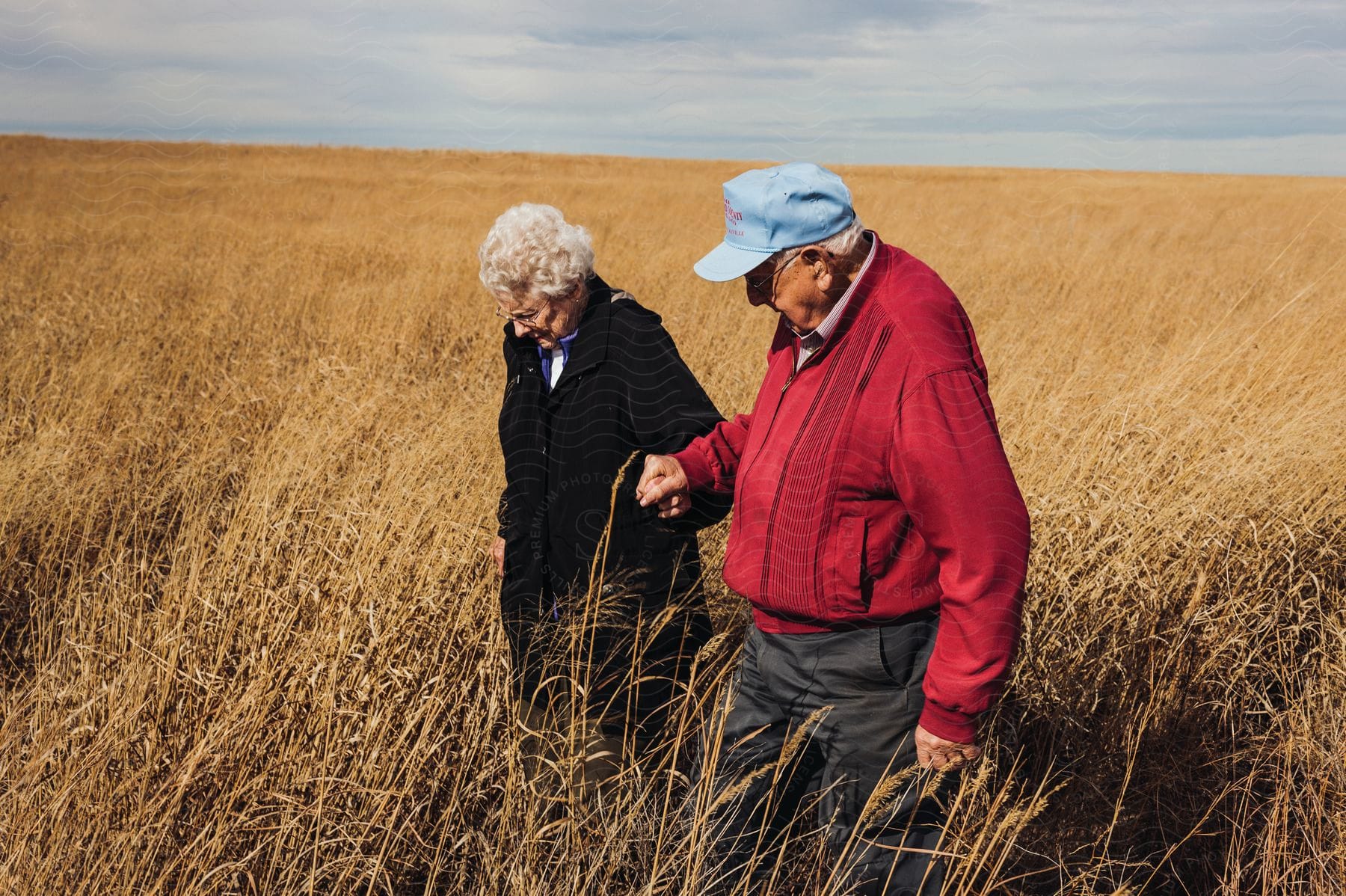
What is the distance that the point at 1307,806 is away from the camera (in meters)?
2.39

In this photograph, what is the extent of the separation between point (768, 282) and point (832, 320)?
0.16 m

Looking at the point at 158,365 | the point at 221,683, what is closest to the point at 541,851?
the point at 221,683

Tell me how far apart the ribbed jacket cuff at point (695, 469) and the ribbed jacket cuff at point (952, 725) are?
0.70 metres

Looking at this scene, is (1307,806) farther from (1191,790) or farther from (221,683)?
(221,683)

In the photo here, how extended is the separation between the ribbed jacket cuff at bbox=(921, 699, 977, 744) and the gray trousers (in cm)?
8

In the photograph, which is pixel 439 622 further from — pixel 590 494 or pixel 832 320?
pixel 832 320

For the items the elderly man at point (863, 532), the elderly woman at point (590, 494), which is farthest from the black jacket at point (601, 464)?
the elderly man at point (863, 532)

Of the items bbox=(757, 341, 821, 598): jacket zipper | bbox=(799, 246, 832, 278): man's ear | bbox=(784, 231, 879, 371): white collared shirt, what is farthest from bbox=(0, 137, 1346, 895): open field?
bbox=(799, 246, 832, 278): man's ear

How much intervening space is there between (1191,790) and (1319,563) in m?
1.15

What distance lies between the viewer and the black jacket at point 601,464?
7.51 feet

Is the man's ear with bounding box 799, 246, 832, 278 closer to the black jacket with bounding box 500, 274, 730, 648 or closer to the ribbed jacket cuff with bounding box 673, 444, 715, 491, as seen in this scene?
the ribbed jacket cuff with bounding box 673, 444, 715, 491

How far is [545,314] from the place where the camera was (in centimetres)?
238

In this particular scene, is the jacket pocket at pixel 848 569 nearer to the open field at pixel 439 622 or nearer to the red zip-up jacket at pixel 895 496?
the red zip-up jacket at pixel 895 496

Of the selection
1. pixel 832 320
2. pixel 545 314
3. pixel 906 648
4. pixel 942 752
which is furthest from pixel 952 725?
pixel 545 314
